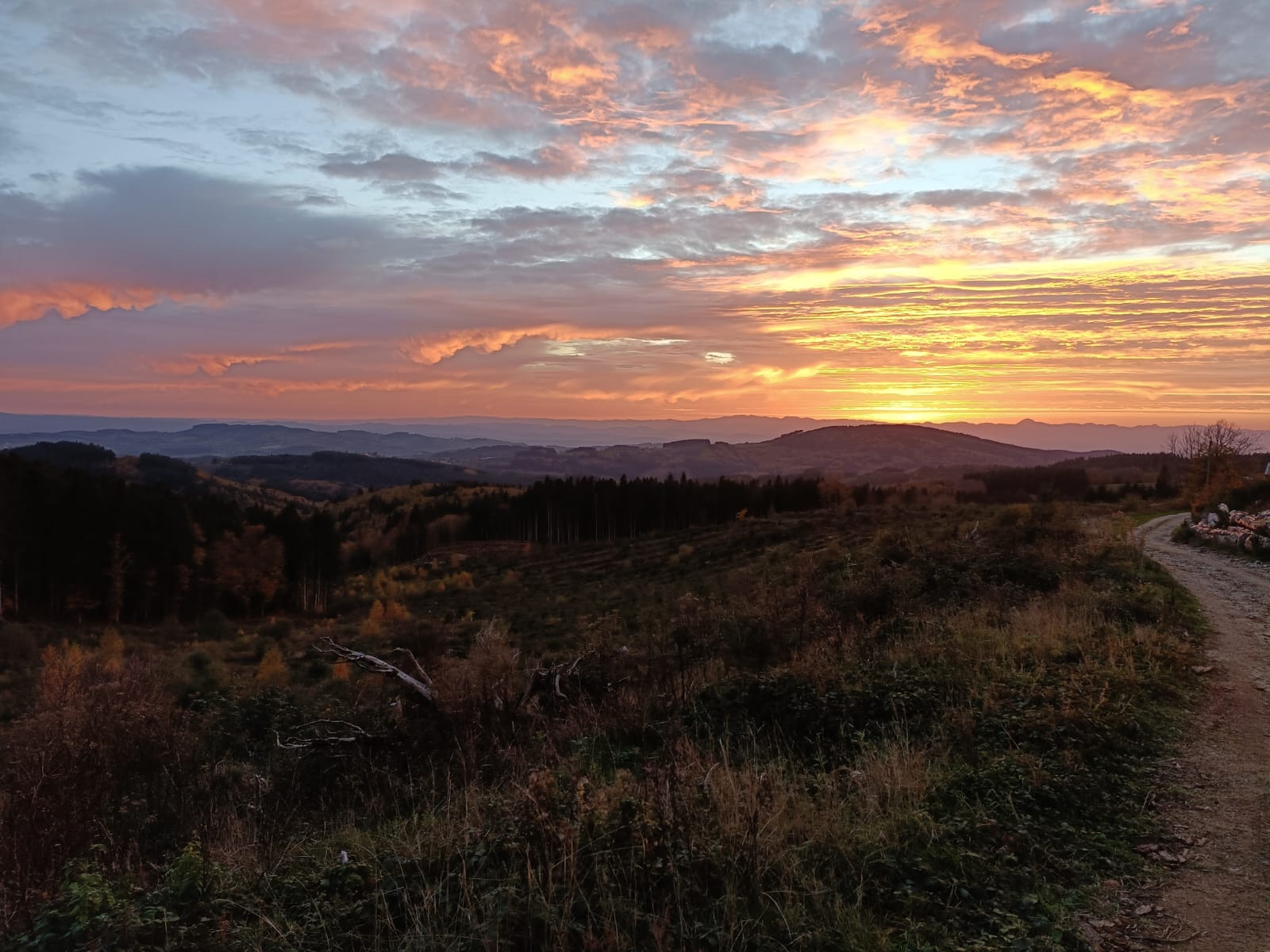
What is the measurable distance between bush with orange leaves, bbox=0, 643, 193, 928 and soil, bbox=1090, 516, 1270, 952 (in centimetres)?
630

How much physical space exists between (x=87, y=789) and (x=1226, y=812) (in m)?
9.92

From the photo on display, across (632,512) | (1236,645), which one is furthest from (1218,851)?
(632,512)

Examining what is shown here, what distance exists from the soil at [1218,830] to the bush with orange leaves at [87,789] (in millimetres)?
6305

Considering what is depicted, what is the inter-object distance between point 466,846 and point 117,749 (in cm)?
614

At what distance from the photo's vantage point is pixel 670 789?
454cm

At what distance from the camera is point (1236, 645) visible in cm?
1000

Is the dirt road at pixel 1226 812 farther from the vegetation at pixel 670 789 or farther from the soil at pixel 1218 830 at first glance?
the vegetation at pixel 670 789

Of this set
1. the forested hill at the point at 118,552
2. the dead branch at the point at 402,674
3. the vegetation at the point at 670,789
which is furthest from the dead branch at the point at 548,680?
the forested hill at the point at 118,552

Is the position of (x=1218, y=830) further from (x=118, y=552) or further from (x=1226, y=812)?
(x=118, y=552)

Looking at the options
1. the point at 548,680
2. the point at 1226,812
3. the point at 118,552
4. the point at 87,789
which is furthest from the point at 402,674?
the point at 118,552

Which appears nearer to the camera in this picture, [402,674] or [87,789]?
[87,789]

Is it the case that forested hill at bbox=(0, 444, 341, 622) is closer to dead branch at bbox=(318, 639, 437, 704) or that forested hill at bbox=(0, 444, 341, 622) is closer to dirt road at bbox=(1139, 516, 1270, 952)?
dead branch at bbox=(318, 639, 437, 704)

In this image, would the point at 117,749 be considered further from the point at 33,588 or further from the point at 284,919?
the point at 33,588

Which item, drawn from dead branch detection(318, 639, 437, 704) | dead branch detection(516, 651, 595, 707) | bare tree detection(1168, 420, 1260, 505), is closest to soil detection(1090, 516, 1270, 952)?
dead branch detection(516, 651, 595, 707)
